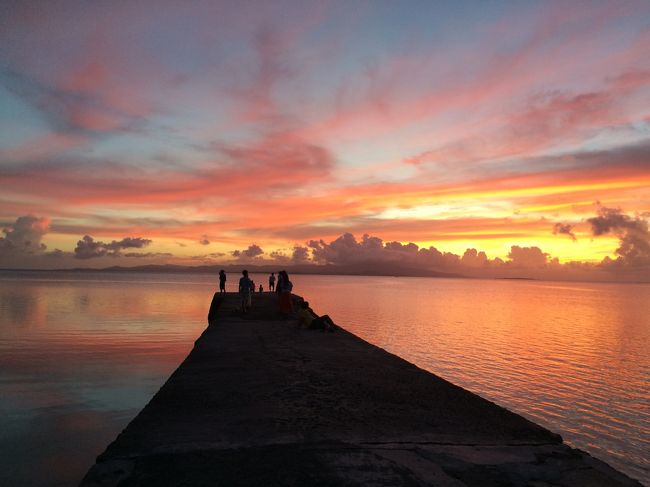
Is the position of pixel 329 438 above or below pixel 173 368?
above

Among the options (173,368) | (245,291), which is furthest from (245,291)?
(173,368)

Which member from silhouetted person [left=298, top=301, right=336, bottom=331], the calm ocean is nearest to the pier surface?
the calm ocean

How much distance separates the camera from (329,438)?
5602mm

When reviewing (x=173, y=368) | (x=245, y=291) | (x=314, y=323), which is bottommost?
(x=173, y=368)

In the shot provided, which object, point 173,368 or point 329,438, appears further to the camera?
point 173,368

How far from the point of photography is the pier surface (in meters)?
4.59

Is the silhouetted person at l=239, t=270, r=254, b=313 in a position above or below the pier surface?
above

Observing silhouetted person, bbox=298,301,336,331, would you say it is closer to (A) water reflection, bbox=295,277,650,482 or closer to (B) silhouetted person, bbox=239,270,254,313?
(A) water reflection, bbox=295,277,650,482

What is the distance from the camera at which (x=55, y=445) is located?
1061 cm

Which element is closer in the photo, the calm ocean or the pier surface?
the pier surface

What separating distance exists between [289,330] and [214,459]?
1200cm

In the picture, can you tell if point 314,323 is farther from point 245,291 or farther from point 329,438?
point 329,438

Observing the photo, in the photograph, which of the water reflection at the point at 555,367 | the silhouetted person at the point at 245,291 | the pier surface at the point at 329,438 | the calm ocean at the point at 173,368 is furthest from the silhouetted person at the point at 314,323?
the pier surface at the point at 329,438

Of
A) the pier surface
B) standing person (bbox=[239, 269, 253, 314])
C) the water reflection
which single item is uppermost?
standing person (bbox=[239, 269, 253, 314])
